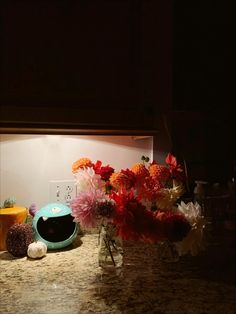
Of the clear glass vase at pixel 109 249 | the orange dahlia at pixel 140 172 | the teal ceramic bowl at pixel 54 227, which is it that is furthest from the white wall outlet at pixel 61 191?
the orange dahlia at pixel 140 172

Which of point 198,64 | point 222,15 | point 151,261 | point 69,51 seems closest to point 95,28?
point 69,51

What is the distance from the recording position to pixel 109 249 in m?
1.05

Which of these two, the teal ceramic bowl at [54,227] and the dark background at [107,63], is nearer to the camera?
the dark background at [107,63]

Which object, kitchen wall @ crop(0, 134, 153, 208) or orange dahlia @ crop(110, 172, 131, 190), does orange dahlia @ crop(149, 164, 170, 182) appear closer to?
orange dahlia @ crop(110, 172, 131, 190)

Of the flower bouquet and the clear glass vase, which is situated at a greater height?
the flower bouquet

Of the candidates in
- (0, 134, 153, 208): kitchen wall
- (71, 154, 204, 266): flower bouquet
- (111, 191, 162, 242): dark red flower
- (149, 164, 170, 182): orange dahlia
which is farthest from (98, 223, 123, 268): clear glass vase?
(0, 134, 153, 208): kitchen wall

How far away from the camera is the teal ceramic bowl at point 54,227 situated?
3.89 feet

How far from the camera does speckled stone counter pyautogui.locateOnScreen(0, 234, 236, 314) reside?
0.80 m

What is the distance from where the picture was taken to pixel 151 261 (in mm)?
1112

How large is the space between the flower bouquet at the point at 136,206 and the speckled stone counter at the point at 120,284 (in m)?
0.10

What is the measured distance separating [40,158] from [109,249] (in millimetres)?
537

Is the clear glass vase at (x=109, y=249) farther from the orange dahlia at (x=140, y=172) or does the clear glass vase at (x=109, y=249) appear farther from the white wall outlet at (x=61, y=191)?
the white wall outlet at (x=61, y=191)

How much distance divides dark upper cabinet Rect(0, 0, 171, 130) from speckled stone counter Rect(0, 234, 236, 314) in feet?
1.51

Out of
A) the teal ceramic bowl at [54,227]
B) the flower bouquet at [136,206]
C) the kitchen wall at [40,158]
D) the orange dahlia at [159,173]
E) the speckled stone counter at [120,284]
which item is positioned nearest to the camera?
the speckled stone counter at [120,284]
